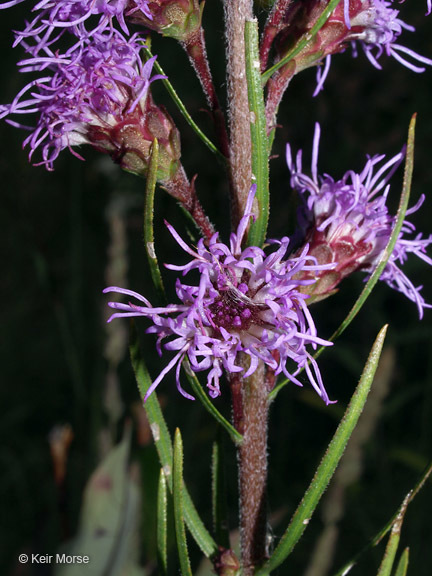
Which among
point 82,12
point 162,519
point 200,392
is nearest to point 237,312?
point 200,392

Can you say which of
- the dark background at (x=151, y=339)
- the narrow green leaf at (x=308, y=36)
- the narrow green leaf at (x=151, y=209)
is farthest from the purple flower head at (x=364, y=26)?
the dark background at (x=151, y=339)

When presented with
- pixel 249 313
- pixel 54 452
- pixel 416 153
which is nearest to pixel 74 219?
pixel 54 452

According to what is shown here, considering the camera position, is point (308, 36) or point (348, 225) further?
point (348, 225)

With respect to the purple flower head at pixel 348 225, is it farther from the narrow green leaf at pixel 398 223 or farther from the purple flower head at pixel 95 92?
the purple flower head at pixel 95 92

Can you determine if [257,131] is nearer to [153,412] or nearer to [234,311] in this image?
[234,311]

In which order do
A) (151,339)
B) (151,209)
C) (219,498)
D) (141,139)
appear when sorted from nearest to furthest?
(151,209) < (141,139) < (219,498) < (151,339)

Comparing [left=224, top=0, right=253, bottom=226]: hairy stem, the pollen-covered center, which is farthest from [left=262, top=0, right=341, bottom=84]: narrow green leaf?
the pollen-covered center

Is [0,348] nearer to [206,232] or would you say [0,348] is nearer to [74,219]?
[74,219]

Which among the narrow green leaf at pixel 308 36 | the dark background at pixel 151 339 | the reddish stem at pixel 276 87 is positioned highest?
the narrow green leaf at pixel 308 36

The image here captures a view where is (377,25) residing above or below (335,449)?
above
